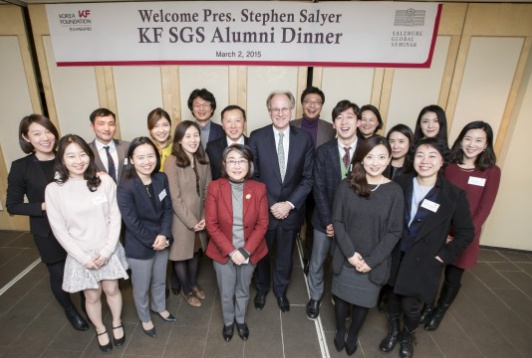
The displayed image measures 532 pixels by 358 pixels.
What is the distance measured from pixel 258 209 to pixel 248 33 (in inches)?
86.3

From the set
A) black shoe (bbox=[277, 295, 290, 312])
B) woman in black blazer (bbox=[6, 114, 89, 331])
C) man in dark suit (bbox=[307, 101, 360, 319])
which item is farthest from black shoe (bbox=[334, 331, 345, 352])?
woman in black blazer (bbox=[6, 114, 89, 331])

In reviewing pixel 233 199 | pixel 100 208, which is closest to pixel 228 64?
pixel 233 199

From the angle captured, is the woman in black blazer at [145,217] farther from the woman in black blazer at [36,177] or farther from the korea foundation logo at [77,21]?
the korea foundation logo at [77,21]

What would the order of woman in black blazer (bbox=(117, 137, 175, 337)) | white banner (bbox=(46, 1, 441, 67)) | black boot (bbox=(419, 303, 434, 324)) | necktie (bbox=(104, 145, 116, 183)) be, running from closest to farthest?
woman in black blazer (bbox=(117, 137, 175, 337)) < necktie (bbox=(104, 145, 116, 183)) < black boot (bbox=(419, 303, 434, 324)) < white banner (bbox=(46, 1, 441, 67))

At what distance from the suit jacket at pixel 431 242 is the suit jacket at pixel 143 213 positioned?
6.02ft

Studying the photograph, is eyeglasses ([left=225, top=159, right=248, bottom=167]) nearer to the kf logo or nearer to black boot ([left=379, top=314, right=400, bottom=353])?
black boot ([left=379, top=314, right=400, bottom=353])

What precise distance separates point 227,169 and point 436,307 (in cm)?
231

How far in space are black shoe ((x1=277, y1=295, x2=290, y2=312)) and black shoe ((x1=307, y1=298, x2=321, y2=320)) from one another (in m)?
0.21

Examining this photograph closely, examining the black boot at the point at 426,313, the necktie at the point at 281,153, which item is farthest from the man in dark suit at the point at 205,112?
the black boot at the point at 426,313

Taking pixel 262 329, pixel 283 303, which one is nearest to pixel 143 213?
pixel 262 329

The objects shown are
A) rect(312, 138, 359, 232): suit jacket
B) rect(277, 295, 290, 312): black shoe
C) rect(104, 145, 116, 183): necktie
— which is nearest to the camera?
rect(312, 138, 359, 232): suit jacket

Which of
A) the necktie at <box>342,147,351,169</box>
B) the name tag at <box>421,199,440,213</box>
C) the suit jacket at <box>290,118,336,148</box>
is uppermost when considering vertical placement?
the suit jacket at <box>290,118,336,148</box>

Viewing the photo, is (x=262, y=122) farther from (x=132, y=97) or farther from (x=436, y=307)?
(x=436, y=307)

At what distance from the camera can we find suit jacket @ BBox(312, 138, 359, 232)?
245 cm
